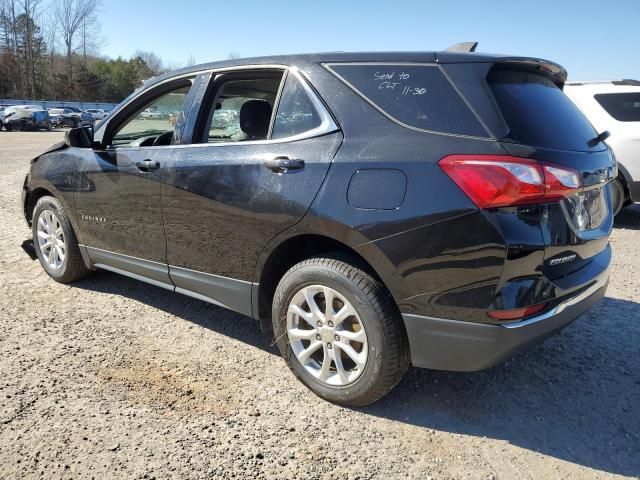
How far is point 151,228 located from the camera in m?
3.56

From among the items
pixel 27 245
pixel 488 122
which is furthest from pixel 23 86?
pixel 488 122

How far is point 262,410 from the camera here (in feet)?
8.94

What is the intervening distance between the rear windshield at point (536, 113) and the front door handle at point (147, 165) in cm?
218

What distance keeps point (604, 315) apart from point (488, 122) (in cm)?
244

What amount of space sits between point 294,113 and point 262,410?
1639mm

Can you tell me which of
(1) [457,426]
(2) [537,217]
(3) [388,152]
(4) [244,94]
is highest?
(4) [244,94]

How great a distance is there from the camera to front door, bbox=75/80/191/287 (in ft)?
11.5

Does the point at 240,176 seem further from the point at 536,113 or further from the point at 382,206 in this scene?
the point at 536,113

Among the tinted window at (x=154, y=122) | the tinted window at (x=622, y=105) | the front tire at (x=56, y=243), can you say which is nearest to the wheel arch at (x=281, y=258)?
the tinted window at (x=154, y=122)

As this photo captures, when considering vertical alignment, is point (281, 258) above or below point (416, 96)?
below

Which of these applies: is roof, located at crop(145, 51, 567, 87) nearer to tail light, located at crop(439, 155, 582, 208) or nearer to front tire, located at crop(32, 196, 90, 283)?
tail light, located at crop(439, 155, 582, 208)

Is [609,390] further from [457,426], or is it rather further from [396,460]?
[396,460]

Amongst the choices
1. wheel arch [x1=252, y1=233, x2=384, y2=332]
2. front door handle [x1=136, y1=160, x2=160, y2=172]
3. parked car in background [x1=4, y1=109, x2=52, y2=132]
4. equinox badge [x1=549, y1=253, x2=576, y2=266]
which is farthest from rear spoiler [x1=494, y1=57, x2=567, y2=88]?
parked car in background [x1=4, y1=109, x2=52, y2=132]

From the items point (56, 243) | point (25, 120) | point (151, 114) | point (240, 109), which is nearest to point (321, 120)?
point (240, 109)
